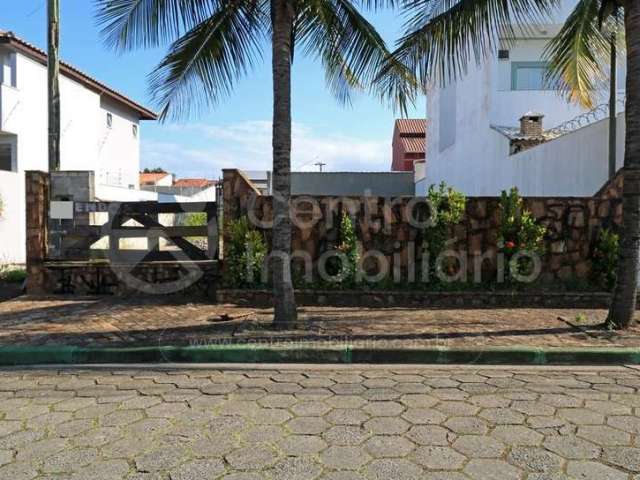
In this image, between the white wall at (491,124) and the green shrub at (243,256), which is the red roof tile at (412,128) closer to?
the white wall at (491,124)

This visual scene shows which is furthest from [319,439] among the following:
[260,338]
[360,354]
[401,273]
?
[401,273]

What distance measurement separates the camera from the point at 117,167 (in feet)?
81.6

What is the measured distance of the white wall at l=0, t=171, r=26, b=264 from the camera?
568 inches

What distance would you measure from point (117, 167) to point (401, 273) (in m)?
19.7

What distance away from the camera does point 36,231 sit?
9195 millimetres

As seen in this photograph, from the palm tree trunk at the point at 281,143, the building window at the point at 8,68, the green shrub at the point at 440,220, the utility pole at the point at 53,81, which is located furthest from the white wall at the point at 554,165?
the building window at the point at 8,68

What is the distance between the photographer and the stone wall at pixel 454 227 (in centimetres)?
859

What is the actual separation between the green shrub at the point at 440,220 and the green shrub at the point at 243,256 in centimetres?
263

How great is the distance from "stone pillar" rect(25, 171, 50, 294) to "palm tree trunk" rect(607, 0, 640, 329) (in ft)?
28.5

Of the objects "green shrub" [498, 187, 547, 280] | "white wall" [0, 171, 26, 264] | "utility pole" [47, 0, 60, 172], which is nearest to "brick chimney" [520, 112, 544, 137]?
"green shrub" [498, 187, 547, 280]

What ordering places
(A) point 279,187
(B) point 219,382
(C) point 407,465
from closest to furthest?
(C) point 407,465 < (B) point 219,382 < (A) point 279,187

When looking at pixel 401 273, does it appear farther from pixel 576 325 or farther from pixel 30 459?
pixel 30 459

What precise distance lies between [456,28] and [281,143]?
2.64 metres

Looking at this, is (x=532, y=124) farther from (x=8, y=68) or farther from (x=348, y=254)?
(x=8, y=68)
